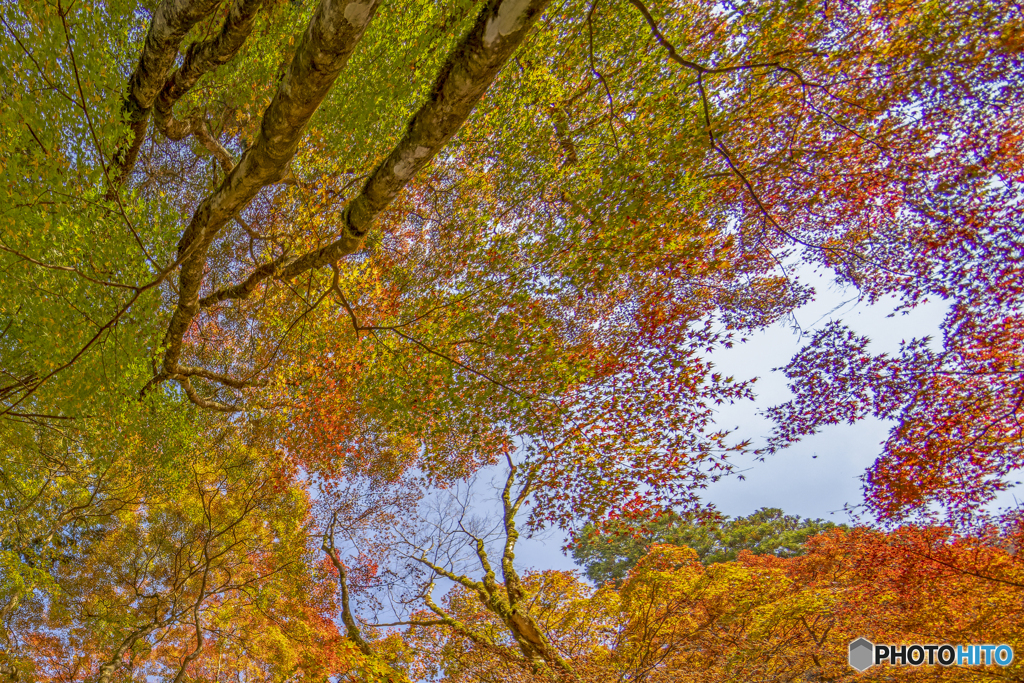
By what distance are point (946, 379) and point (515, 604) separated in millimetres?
6424

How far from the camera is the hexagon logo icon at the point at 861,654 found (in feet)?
14.3

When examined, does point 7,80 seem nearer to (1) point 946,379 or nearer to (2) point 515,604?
(2) point 515,604

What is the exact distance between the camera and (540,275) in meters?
4.79

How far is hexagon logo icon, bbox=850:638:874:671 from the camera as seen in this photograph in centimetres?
436

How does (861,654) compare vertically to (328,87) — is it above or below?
below

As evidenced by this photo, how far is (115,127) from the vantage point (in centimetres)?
272

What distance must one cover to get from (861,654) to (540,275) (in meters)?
5.64

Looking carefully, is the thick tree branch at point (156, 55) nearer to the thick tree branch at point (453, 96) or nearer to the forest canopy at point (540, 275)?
the forest canopy at point (540, 275)

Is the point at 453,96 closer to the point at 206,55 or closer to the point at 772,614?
the point at 206,55

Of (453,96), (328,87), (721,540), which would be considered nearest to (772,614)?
(721,540)

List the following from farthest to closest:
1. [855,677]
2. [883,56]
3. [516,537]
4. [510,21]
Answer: [516,537], [883,56], [855,677], [510,21]

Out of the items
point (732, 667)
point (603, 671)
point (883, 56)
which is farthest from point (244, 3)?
point (732, 667)

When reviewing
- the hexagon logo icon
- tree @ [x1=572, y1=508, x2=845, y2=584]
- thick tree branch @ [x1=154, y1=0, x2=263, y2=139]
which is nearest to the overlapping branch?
thick tree branch @ [x1=154, y1=0, x2=263, y2=139]

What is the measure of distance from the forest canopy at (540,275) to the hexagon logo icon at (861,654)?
0.36 ft
